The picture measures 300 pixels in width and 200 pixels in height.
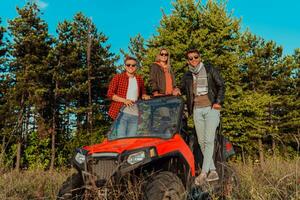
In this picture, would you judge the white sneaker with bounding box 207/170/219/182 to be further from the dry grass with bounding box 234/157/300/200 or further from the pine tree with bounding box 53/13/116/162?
the pine tree with bounding box 53/13/116/162

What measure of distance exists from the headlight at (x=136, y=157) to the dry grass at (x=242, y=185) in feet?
0.88

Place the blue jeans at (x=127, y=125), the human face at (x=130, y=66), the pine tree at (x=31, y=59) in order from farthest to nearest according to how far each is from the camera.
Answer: the pine tree at (x=31, y=59) < the human face at (x=130, y=66) < the blue jeans at (x=127, y=125)

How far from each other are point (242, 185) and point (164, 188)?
1775 millimetres

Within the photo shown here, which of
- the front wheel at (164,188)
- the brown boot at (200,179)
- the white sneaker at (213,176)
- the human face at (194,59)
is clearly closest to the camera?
the front wheel at (164,188)

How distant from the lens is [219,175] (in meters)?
5.11

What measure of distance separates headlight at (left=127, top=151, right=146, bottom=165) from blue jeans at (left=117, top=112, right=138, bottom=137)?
2.91ft

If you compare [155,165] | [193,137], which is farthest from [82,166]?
[193,137]

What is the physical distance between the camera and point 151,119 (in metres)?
5.02

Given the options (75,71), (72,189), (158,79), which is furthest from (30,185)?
(75,71)

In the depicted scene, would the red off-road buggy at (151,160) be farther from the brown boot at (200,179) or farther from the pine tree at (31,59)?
the pine tree at (31,59)

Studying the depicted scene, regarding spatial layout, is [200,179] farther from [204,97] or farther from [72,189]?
[72,189]

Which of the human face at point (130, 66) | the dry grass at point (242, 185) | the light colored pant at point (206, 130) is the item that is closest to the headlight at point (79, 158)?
the dry grass at point (242, 185)

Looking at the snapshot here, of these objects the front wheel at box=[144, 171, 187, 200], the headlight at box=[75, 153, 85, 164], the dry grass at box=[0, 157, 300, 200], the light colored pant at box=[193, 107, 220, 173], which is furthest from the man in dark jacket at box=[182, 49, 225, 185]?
the headlight at box=[75, 153, 85, 164]

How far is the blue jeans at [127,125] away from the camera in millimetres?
5055
